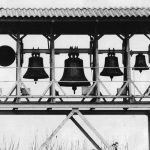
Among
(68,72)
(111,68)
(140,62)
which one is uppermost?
(140,62)

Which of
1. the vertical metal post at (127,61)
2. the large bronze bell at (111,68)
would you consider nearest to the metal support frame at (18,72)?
the large bronze bell at (111,68)

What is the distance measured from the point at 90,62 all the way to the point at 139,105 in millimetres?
2231

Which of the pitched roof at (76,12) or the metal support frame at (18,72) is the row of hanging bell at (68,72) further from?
the pitched roof at (76,12)

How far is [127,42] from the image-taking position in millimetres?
15102

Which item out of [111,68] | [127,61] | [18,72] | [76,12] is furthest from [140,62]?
[18,72]

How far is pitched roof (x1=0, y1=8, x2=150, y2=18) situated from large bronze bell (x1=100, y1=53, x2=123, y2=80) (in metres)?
1.46

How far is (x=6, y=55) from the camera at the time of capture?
15531mm

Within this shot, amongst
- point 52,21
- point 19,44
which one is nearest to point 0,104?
point 19,44

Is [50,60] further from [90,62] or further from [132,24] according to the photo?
[132,24]

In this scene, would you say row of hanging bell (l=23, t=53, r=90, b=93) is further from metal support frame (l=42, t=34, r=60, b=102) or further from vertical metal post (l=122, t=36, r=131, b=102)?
vertical metal post (l=122, t=36, r=131, b=102)

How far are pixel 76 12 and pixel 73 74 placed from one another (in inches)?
71.6

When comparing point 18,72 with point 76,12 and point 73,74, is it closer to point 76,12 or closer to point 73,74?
point 73,74

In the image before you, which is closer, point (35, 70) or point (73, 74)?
point (73, 74)

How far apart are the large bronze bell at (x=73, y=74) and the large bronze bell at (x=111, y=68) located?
0.66 m
